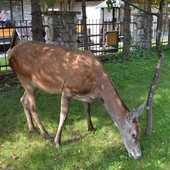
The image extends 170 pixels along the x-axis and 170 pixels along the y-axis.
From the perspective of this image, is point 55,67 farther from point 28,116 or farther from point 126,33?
point 126,33

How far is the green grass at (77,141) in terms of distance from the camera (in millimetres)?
5020

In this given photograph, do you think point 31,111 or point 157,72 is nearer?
point 157,72

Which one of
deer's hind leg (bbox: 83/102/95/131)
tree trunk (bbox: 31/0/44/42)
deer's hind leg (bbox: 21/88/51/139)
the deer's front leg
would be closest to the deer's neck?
the deer's front leg

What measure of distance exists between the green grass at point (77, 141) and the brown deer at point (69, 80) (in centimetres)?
22

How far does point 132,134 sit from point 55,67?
5.00 ft

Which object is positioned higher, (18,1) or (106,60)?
(18,1)

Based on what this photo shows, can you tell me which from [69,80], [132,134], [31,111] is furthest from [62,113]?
[132,134]

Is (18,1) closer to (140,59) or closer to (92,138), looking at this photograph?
(140,59)

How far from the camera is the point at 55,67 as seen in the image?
543 centimetres

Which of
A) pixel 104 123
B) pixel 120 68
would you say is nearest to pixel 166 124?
pixel 104 123

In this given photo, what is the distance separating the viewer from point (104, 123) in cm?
630

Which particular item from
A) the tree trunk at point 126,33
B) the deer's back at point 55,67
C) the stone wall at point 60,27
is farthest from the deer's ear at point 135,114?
the tree trunk at point 126,33

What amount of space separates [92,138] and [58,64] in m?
1.31

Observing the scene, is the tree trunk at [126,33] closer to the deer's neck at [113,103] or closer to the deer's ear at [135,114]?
the deer's neck at [113,103]
